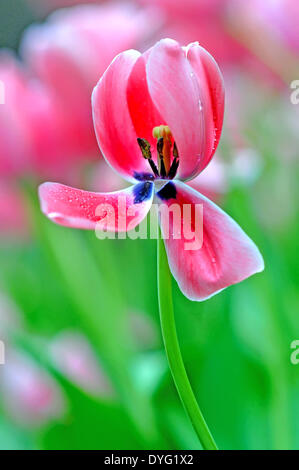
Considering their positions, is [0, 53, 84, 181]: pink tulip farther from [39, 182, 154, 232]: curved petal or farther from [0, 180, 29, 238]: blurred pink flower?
[39, 182, 154, 232]: curved petal

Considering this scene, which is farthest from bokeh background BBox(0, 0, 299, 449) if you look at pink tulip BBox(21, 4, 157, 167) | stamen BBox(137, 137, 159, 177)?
stamen BBox(137, 137, 159, 177)

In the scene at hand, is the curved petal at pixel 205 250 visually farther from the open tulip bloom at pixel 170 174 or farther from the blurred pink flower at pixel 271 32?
the blurred pink flower at pixel 271 32

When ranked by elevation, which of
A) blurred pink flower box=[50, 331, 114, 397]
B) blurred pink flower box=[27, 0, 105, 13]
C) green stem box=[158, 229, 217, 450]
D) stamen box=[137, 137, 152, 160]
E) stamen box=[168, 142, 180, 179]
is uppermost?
blurred pink flower box=[27, 0, 105, 13]

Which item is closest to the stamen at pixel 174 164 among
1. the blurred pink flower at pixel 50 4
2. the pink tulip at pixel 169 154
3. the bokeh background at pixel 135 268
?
the pink tulip at pixel 169 154

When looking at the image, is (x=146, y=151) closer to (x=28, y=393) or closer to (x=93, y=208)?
(x=93, y=208)

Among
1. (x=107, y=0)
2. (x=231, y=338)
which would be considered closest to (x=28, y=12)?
(x=107, y=0)
